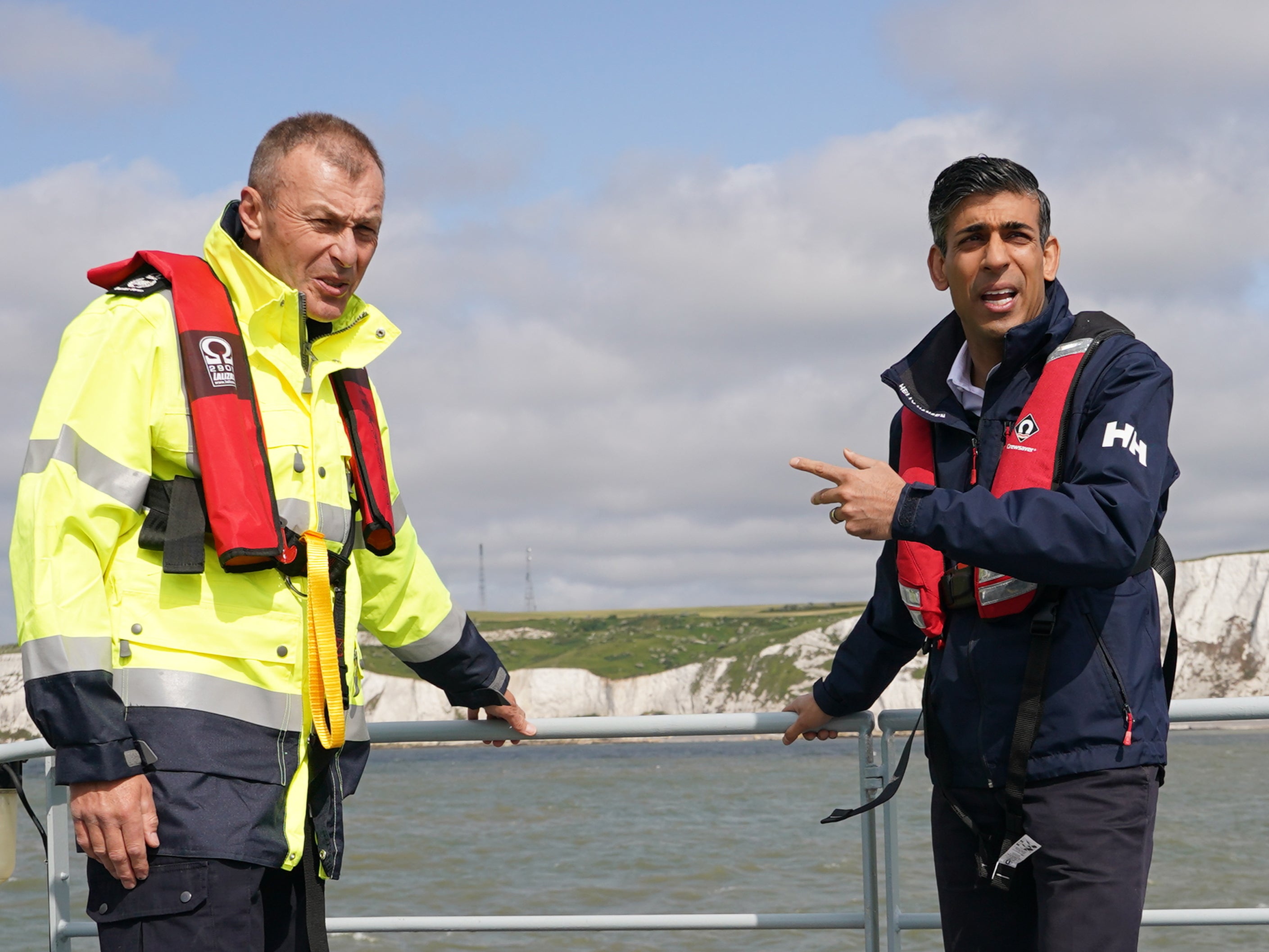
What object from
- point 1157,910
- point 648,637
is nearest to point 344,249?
point 1157,910

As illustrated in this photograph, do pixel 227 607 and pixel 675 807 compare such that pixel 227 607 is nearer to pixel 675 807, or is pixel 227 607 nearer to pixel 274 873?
pixel 274 873

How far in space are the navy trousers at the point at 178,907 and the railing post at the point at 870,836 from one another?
1.47 m

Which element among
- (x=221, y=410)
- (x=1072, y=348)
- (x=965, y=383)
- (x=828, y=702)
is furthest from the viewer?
(x=828, y=702)

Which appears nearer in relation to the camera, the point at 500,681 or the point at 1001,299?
the point at 1001,299

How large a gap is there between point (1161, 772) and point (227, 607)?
181cm

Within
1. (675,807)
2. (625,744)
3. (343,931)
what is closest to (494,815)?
(675,807)

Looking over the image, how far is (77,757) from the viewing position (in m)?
1.98

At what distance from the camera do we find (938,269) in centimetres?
279

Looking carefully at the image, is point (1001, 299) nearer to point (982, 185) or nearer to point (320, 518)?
point (982, 185)

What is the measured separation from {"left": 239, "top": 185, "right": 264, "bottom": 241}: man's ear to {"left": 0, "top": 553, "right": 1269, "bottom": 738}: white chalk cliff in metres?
62.0

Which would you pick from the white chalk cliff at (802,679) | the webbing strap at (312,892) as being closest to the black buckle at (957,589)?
the webbing strap at (312,892)

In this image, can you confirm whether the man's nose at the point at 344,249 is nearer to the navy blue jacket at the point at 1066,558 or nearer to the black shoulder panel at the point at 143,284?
the black shoulder panel at the point at 143,284

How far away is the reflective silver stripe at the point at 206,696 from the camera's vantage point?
2088 millimetres

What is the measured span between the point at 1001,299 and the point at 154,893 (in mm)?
2014
